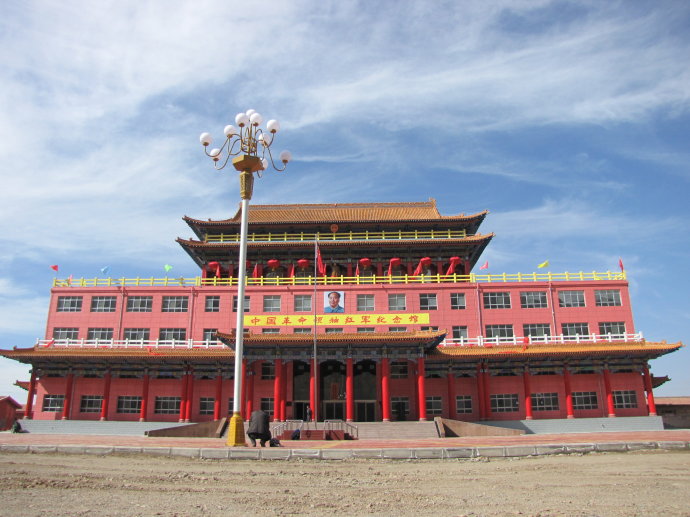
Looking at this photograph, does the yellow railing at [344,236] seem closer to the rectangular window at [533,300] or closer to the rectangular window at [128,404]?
the rectangular window at [533,300]

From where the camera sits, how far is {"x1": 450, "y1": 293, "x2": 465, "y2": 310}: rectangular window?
44781 millimetres

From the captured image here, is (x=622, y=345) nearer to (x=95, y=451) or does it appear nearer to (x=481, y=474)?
(x=481, y=474)

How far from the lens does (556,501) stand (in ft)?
36.0

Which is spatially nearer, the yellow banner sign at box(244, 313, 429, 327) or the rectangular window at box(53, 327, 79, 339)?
the yellow banner sign at box(244, 313, 429, 327)

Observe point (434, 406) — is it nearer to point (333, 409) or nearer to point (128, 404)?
point (333, 409)

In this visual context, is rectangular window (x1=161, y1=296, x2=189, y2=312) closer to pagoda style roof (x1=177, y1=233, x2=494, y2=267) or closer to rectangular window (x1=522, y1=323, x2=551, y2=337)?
pagoda style roof (x1=177, y1=233, x2=494, y2=267)

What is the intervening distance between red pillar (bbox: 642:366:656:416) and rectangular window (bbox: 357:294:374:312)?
20.4 metres

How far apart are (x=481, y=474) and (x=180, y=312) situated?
3544 centimetres

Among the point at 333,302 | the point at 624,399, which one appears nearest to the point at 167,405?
the point at 333,302

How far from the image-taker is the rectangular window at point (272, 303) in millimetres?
44688

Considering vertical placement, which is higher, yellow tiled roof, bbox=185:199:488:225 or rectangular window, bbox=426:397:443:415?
yellow tiled roof, bbox=185:199:488:225

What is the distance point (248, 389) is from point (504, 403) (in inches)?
728

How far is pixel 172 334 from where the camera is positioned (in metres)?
45.0

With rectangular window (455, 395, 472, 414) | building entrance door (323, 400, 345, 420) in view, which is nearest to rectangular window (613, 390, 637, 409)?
rectangular window (455, 395, 472, 414)
